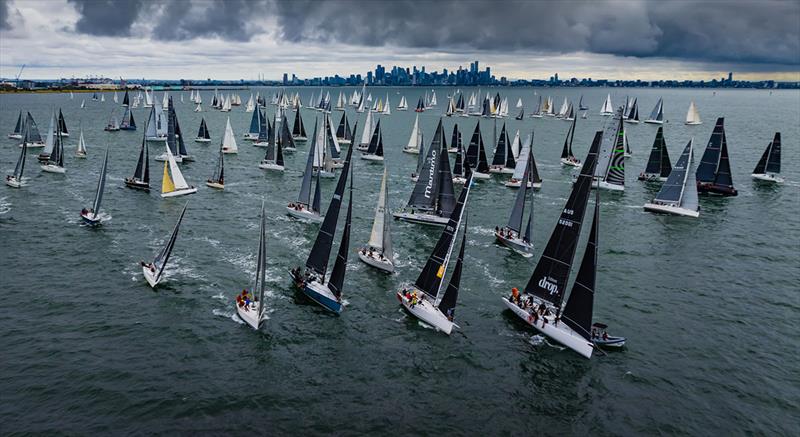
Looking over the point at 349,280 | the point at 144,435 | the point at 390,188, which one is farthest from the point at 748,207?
the point at 144,435

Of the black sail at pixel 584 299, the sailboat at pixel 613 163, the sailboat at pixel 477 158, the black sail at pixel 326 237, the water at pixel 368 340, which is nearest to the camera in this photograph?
the water at pixel 368 340

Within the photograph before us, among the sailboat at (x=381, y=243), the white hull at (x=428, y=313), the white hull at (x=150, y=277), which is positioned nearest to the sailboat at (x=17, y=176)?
the white hull at (x=150, y=277)

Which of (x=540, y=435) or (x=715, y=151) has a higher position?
(x=715, y=151)

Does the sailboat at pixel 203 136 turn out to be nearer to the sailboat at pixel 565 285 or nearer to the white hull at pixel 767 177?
the sailboat at pixel 565 285

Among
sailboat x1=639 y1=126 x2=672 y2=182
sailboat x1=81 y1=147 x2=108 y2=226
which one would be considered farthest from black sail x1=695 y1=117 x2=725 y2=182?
sailboat x1=81 y1=147 x2=108 y2=226

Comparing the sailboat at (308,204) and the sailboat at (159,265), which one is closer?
the sailboat at (159,265)

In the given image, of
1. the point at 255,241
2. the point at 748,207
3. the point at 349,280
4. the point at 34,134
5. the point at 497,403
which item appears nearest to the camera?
Answer: the point at 497,403

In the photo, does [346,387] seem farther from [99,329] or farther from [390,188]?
[390,188]
